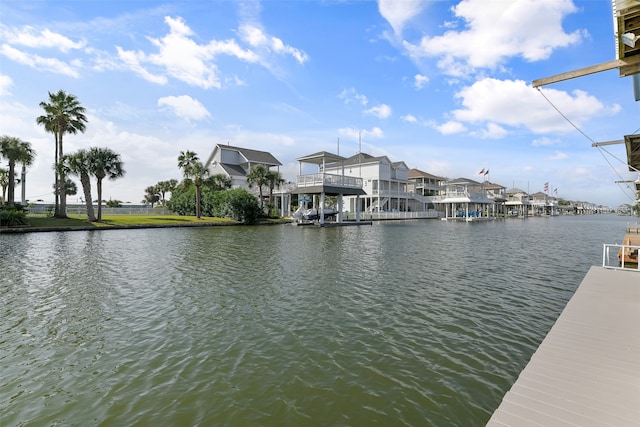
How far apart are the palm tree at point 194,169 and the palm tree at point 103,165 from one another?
9.10 m

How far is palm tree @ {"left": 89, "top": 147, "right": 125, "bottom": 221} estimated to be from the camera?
3769 cm

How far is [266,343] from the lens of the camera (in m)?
6.70

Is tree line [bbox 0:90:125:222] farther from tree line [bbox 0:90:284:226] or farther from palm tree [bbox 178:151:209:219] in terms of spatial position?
palm tree [bbox 178:151:209:219]

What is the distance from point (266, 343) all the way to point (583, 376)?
5174mm

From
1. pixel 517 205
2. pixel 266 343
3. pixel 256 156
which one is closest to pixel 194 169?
pixel 256 156

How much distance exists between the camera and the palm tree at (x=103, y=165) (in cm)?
3769

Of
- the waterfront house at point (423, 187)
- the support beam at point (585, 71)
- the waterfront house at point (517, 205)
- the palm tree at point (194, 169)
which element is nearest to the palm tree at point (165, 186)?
the palm tree at point (194, 169)

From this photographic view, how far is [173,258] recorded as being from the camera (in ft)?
55.4

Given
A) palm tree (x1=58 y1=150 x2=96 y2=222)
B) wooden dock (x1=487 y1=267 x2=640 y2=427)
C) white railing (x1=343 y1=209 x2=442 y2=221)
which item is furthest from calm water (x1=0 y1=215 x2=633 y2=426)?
white railing (x1=343 y1=209 x2=442 y2=221)

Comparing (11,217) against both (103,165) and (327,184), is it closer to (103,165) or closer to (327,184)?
(103,165)

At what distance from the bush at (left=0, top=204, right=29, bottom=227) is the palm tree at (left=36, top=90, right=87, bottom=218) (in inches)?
264

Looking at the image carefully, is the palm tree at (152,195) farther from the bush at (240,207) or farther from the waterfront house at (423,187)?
the waterfront house at (423,187)

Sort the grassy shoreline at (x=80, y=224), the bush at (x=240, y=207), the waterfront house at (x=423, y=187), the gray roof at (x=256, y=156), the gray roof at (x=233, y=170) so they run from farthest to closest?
the waterfront house at (x=423, y=187), the gray roof at (x=256, y=156), the gray roof at (x=233, y=170), the bush at (x=240, y=207), the grassy shoreline at (x=80, y=224)

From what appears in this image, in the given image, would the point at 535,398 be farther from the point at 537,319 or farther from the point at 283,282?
the point at 283,282
